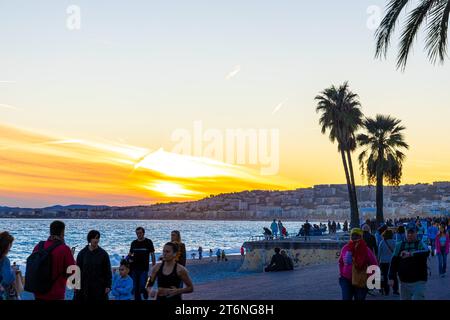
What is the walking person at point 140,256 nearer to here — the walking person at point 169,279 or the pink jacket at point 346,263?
the pink jacket at point 346,263

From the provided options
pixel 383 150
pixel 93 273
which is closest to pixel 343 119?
pixel 383 150

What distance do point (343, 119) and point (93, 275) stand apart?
1822 inches

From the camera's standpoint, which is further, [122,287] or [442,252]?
[442,252]

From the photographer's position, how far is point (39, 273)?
7559 mm

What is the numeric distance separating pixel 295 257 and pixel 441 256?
17.0m

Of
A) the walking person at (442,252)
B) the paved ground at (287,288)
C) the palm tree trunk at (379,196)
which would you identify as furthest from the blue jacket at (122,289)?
the palm tree trunk at (379,196)

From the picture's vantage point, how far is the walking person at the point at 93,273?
903 cm

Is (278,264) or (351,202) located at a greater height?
(351,202)

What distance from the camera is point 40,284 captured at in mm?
7547

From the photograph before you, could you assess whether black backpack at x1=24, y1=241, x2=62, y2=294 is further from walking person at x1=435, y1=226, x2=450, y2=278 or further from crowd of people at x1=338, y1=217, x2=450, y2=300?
walking person at x1=435, y1=226, x2=450, y2=278

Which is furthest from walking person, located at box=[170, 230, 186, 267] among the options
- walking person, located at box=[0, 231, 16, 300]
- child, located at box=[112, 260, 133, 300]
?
walking person, located at box=[0, 231, 16, 300]

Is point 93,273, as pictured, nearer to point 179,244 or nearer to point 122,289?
point 122,289

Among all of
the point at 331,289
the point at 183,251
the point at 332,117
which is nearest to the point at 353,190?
the point at 332,117
